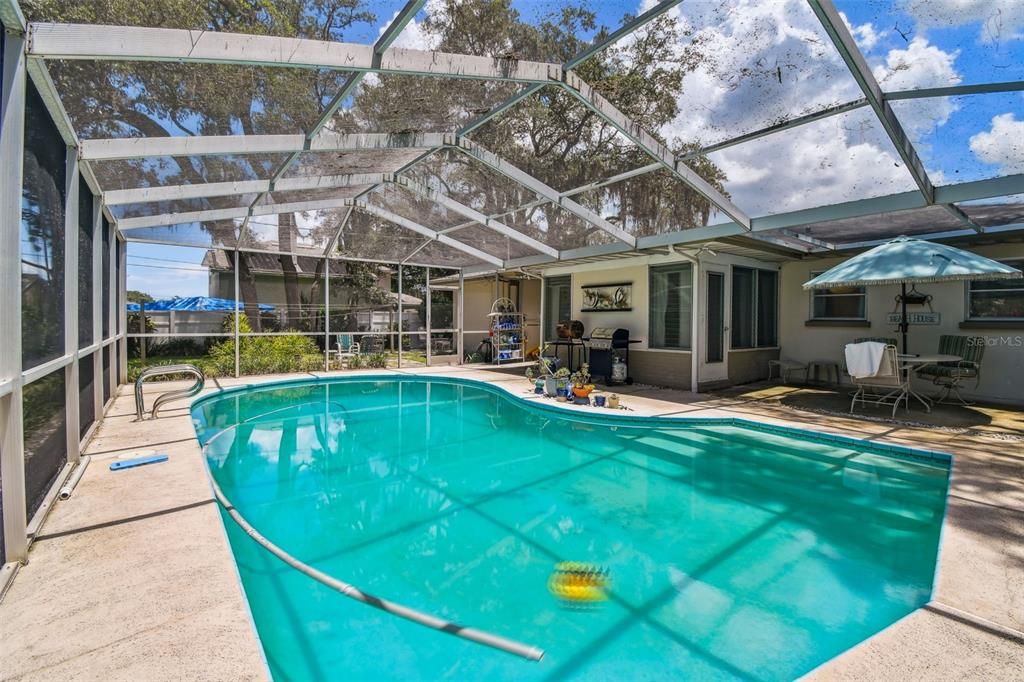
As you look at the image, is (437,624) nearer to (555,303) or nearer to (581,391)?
(581,391)

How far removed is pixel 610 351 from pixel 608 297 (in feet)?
5.10

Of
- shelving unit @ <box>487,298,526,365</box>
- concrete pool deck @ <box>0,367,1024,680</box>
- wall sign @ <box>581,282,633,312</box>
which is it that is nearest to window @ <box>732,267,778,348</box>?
wall sign @ <box>581,282,633,312</box>

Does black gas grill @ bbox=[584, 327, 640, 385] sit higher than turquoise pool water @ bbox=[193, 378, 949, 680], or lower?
higher

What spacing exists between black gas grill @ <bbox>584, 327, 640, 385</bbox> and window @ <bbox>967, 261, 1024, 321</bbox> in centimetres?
545

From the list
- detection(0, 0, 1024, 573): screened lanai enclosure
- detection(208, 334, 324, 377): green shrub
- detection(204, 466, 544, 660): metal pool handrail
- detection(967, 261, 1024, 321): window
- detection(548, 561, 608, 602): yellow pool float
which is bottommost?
detection(548, 561, 608, 602): yellow pool float

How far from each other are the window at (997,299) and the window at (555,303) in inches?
292

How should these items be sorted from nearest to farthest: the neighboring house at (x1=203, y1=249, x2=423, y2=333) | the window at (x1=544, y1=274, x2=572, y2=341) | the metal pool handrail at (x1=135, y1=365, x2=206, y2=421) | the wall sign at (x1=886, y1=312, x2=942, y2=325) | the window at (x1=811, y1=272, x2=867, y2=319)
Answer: the metal pool handrail at (x1=135, y1=365, x2=206, y2=421)
the wall sign at (x1=886, y1=312, x2=942, y2=325)
the window at (x1=811, y1=272, x2=867, y2=319)
the neighboring house at (x1=203, y1=249, x2=423, y2=333)
the window at (x1=544, y1=274, x2=572, y2=341)

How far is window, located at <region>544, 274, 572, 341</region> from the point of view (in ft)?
39.4

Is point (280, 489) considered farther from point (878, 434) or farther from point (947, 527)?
point (878, 434)

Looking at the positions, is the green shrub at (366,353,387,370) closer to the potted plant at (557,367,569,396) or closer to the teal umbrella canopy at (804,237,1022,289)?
the potted plant at (557,367,569,396)

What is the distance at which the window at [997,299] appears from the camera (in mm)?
7355

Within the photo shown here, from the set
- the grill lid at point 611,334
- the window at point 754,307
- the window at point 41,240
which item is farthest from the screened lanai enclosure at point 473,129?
the grill lid at point 611,334

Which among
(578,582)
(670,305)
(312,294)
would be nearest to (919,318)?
(670,305)

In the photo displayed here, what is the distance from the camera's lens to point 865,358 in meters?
6.55
